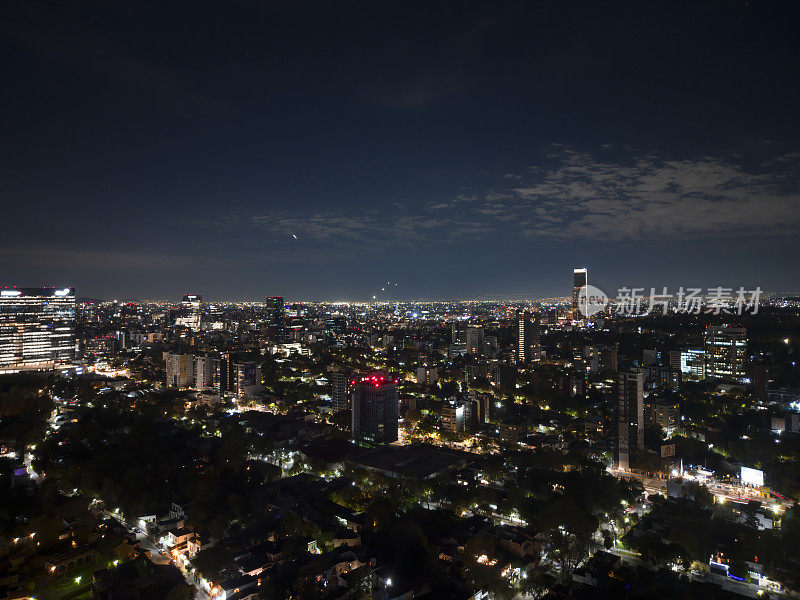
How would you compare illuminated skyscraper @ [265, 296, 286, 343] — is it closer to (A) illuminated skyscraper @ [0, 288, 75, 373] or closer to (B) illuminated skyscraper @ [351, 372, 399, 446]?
(A) illuminated skyscraper @ [0, 288, 75, 373]

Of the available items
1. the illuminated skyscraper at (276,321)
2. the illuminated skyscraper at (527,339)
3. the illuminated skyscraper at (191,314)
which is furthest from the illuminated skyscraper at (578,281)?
the illuminated skyscraper at (191,314)

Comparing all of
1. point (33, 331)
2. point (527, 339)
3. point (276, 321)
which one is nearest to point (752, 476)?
point (527, 339)

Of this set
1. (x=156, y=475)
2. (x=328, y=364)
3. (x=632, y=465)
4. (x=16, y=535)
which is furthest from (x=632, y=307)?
(x=16, y=535)

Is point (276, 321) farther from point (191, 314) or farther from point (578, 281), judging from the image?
point (578, 281)

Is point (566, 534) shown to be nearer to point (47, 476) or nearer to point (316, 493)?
point (316, 493)

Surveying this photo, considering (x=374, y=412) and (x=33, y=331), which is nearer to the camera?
(x=374, y=412)

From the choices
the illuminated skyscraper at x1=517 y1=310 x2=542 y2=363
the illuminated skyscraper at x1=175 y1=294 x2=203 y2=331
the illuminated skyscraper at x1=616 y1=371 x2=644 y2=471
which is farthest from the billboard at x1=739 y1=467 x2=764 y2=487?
the illuminated skyscraper at x1=175 y1=294 x2=203 y2=331

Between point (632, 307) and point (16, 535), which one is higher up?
point (632, 307)
